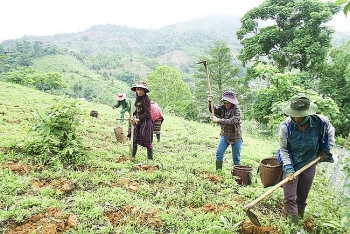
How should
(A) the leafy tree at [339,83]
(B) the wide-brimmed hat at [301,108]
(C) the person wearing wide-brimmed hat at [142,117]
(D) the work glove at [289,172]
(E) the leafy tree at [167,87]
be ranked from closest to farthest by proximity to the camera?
(B) the wide-brimmed hat at [301,108] → (D) the work glove at [289,172] → (C) the person wearing wide-brimmed hat at [142,117] → (A) the leafy tree at [339,83] → (E) the leafy tree at [167,87]

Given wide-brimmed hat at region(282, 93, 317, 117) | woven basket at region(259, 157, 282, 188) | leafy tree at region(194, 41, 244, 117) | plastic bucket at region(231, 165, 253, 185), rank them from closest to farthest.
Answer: wide-brimmed hat at region(282, 93, 317, 117) → woven basket at region(259, 157, 282, 188) → plastic bucket at region(231, 165, 253, 185) → leafy tree at region(194, 41, 244, 117)

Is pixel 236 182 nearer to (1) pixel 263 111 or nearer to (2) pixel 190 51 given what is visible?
(1) pixel 263 111

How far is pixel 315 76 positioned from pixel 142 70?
11023cm

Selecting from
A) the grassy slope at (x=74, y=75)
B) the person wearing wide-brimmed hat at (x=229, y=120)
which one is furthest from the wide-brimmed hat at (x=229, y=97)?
the grassy slope at (x=74, y=75)

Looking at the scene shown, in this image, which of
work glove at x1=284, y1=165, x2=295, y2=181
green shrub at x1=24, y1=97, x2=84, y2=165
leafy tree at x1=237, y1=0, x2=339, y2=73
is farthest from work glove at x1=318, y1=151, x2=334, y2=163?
leafy tree at x1=237, y1=0, x2=339, y2=73

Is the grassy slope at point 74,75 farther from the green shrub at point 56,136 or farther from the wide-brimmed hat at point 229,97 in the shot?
the wide-brimmed hat at point 229,97

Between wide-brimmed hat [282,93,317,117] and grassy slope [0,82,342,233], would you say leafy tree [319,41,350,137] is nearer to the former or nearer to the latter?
grassy slope [0,82,342,233]

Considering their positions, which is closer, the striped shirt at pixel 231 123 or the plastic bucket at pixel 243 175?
the striped shirt at pixel 231 123

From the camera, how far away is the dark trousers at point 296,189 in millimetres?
3600

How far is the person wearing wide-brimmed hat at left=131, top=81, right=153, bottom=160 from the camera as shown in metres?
5.82

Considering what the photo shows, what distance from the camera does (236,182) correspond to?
208 inches

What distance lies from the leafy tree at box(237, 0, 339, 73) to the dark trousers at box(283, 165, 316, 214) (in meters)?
13.9

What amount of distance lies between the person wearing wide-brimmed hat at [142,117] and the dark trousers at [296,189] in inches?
121

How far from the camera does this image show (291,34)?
17.3 m
